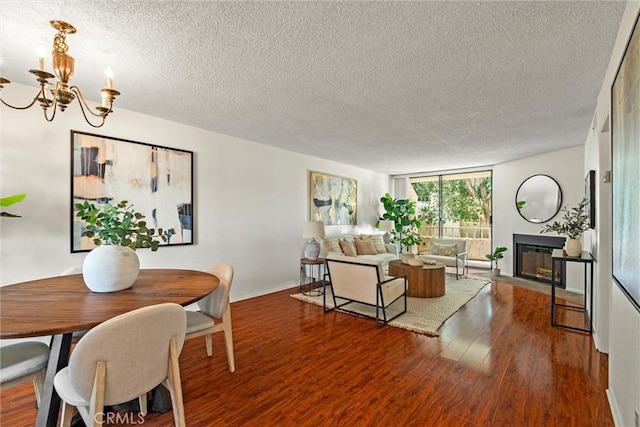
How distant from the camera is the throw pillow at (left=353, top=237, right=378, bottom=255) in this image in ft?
20.0

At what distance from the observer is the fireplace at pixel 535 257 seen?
524 cm

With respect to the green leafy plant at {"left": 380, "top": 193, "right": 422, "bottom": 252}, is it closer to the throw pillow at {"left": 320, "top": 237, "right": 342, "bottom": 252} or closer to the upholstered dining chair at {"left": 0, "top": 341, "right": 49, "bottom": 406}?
the throw pillow at {"left": 320, "top": 237, "right": 342, "bottom": 252}

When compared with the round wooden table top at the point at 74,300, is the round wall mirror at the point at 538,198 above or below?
above

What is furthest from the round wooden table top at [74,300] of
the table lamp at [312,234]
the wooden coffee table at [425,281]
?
the wooden coffee table at [425,281]

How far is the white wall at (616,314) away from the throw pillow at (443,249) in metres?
3.55

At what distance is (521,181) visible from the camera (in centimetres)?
581

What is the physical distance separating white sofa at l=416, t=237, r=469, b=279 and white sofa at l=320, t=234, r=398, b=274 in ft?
2.40

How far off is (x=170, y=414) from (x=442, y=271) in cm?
389

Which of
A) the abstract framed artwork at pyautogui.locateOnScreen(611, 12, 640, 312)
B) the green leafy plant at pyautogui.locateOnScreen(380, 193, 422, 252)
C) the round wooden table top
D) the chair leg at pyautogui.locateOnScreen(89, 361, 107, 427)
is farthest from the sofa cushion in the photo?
the chair leg at pyautogui.locateOnScreen(89, 361, 107, 427)

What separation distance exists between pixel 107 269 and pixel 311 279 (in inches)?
149

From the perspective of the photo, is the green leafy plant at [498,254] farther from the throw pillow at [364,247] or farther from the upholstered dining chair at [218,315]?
the upholstered dining chair at [218,315]

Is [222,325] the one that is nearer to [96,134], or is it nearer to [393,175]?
[96,134]

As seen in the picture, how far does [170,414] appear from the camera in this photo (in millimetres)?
1928

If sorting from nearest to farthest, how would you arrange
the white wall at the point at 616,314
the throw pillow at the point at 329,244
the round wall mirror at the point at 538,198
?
1. the white wall at the point at 616,314
2. the round wall mirror at the point at 538,198
3. the throw pillow at the point at 329,244
